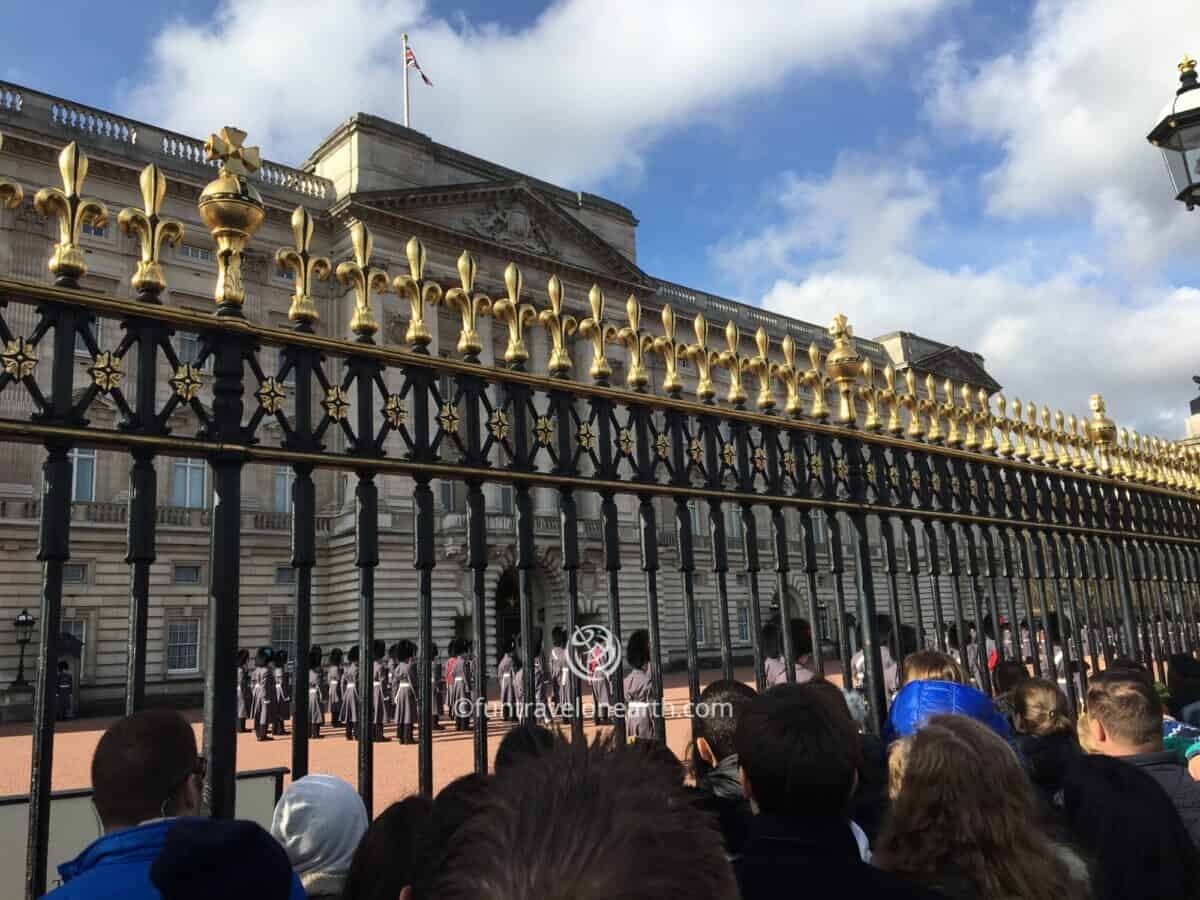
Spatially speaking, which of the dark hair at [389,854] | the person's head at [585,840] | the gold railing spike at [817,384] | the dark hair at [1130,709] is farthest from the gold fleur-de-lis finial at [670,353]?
the person's head at [585,840]

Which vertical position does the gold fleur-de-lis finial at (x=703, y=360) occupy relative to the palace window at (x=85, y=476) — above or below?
below

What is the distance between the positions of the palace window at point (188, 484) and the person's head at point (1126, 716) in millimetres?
24088

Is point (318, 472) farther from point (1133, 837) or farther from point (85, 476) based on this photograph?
point (1133, 837)

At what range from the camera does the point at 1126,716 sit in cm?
334

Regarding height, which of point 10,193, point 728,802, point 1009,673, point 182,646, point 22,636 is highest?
point 10,193

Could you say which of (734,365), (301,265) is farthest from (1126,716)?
(301,265)

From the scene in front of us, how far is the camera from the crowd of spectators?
92cm

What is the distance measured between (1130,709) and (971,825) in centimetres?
157

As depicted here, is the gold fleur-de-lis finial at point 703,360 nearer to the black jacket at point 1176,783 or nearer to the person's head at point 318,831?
the black jacket at point 1176,783

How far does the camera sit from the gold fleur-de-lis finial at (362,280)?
12.2ft

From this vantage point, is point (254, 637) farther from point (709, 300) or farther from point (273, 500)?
point (709, 300)

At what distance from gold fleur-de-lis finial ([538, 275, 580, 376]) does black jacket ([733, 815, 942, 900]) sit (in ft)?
8.44

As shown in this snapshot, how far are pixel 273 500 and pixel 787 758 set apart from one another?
24991 mm

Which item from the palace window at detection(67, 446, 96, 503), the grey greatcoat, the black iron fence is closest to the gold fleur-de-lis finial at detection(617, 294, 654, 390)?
the black iron fence
